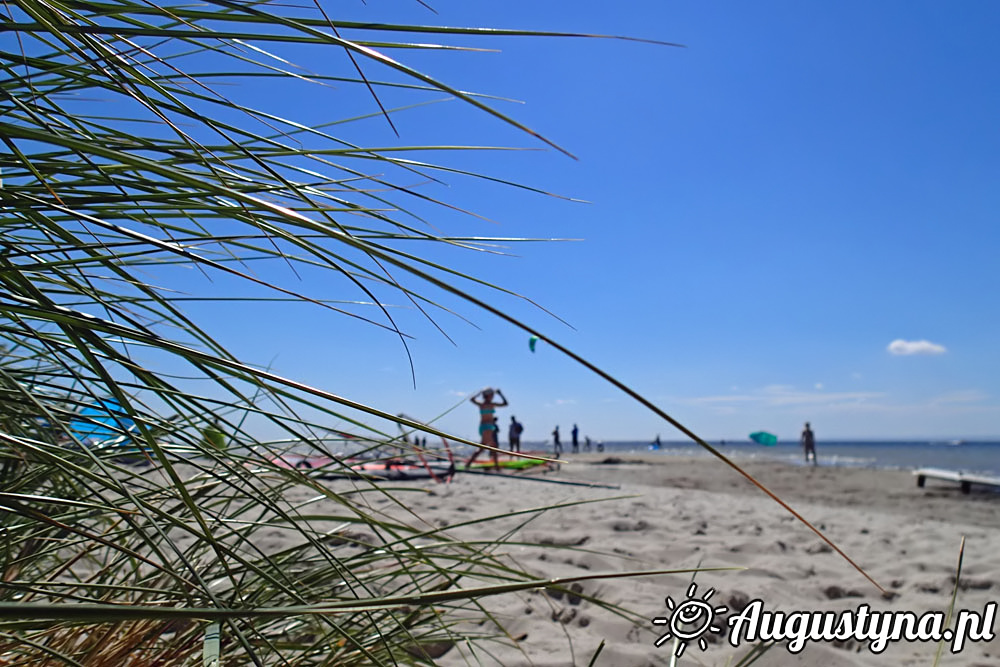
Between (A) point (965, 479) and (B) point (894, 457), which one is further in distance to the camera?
(B) point (894, 457)

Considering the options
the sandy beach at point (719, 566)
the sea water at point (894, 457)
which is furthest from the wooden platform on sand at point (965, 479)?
the sea water at point (894, 457)

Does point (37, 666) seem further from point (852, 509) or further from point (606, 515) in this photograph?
point (852, 509)

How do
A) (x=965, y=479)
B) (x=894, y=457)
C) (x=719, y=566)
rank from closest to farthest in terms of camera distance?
(x=719, y=566) < (x=965, y=479) < (x=894, y=457)

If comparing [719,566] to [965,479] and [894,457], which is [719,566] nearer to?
[965,479]

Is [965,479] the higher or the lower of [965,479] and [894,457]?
the higher

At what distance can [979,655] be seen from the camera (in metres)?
1.98

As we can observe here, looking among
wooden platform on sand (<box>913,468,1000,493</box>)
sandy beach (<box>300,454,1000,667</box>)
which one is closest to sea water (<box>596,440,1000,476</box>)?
sandy beach (<box>300,454,1000,667</box>)

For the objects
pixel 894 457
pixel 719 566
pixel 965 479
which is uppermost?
pixel 719 566

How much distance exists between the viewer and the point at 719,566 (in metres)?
2.19

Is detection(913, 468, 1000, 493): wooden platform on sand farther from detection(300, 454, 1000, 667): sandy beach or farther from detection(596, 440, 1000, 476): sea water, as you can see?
detection(596, 440, 1000, 476): sea water

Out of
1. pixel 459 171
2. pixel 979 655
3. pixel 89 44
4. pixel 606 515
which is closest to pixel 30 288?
pixel 89 44

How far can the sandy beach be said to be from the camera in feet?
6.18

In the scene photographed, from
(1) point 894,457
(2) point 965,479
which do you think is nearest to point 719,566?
(2) point 965,479

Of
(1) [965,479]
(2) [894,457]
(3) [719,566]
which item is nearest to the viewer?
(3) [719,566]
